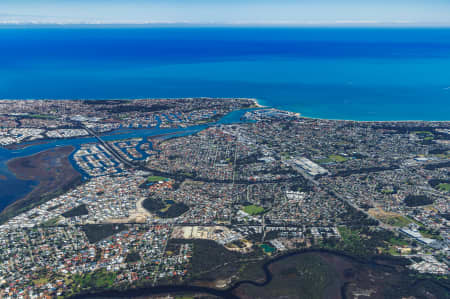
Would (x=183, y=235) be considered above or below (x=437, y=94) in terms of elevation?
below

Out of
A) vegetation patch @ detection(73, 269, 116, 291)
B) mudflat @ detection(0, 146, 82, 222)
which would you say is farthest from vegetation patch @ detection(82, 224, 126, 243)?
mudflat @ detection(0, 146, 82, 222)

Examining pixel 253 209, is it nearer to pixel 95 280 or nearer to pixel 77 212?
pixel 95 280

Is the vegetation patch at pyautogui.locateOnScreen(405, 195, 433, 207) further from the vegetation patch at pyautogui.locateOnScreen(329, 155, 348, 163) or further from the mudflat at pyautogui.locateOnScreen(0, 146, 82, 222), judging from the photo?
the mudflat at pyautogui.locateOnScreen(0, 146, 82, 222)

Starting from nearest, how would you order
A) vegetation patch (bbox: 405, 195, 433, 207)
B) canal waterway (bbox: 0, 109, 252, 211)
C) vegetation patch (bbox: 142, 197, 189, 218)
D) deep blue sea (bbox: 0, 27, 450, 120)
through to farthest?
vegetation patch (bbox: 142, 197, 189, 218) → vegetation patch (bbox: 405, 195, 433, 207) → canal waterway (bbox: 0, 109, 252, 211) → deep blue sea (bbox: 0, 27, 450, 120)

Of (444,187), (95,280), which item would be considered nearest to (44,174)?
(95,280)

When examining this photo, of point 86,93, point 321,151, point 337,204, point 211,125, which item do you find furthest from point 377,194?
point 86,93

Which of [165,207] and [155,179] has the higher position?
[155,179]

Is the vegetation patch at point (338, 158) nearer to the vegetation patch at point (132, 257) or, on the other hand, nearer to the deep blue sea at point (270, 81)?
the deep blue sea at point (270, 81)

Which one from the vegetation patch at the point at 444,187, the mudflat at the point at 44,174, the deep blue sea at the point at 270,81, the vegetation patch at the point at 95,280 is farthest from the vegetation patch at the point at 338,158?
the vegetation patch at the point at 95,280

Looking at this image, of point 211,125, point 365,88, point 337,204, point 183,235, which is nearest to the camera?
point 183,235

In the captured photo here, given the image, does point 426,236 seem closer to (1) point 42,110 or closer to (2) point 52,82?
(1) point 42,110

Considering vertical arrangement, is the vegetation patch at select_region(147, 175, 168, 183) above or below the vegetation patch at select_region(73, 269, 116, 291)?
above
